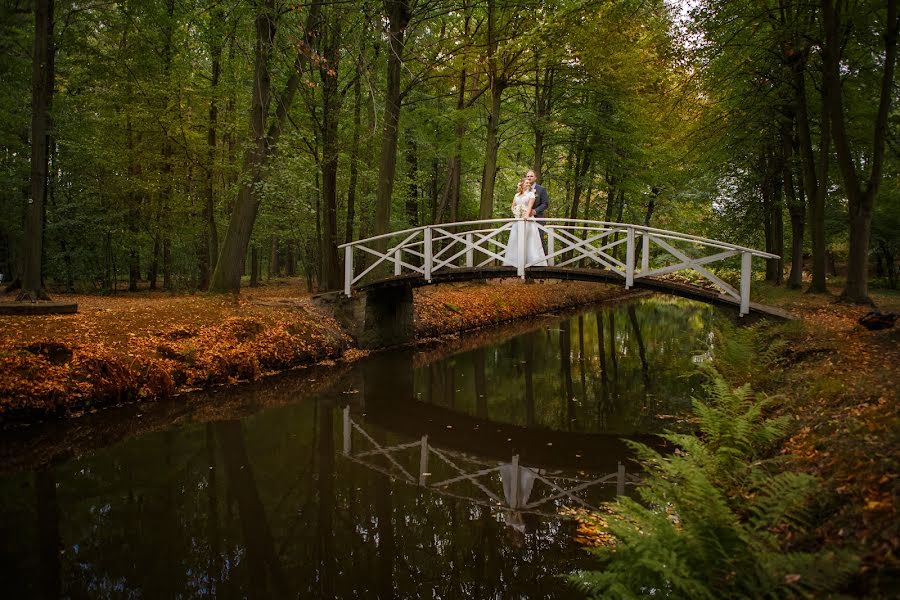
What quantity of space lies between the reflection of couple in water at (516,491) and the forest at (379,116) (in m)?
7.39

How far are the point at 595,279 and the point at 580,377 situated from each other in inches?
91.5

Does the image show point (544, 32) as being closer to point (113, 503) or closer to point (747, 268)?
point (747, 268)

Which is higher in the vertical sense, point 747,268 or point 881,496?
point 747,268

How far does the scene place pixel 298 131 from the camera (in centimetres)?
1280

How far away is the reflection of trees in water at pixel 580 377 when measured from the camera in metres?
8.64

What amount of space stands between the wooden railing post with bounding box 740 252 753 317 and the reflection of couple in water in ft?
15.9

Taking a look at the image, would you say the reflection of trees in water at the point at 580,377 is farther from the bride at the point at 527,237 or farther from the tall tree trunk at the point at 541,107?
the tall tree trunk at the point at 541,107

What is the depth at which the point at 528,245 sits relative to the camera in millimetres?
10711

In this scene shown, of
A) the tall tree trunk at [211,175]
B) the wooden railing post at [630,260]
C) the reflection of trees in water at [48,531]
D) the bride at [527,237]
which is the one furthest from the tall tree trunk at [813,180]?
the tall tree trunk at [211,175]

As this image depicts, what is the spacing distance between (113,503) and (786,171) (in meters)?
17.3

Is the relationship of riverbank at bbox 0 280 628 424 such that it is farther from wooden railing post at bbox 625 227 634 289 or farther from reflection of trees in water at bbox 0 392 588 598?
wooden railing post at bbox 625 227 634 289

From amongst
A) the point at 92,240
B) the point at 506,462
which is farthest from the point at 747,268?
the point at 92,240

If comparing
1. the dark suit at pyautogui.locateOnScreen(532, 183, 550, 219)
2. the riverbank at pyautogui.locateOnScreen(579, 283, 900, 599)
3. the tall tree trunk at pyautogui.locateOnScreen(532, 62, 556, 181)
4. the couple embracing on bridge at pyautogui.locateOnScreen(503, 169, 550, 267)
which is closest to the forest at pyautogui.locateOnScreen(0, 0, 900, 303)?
the tall tree trunk at pyautogui.locateOnScreen(532, 62, 556, 181)

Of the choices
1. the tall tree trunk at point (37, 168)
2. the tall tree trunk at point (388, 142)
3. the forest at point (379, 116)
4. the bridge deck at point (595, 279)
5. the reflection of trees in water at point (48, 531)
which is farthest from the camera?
the tall tree trunk at point (388, 142)
